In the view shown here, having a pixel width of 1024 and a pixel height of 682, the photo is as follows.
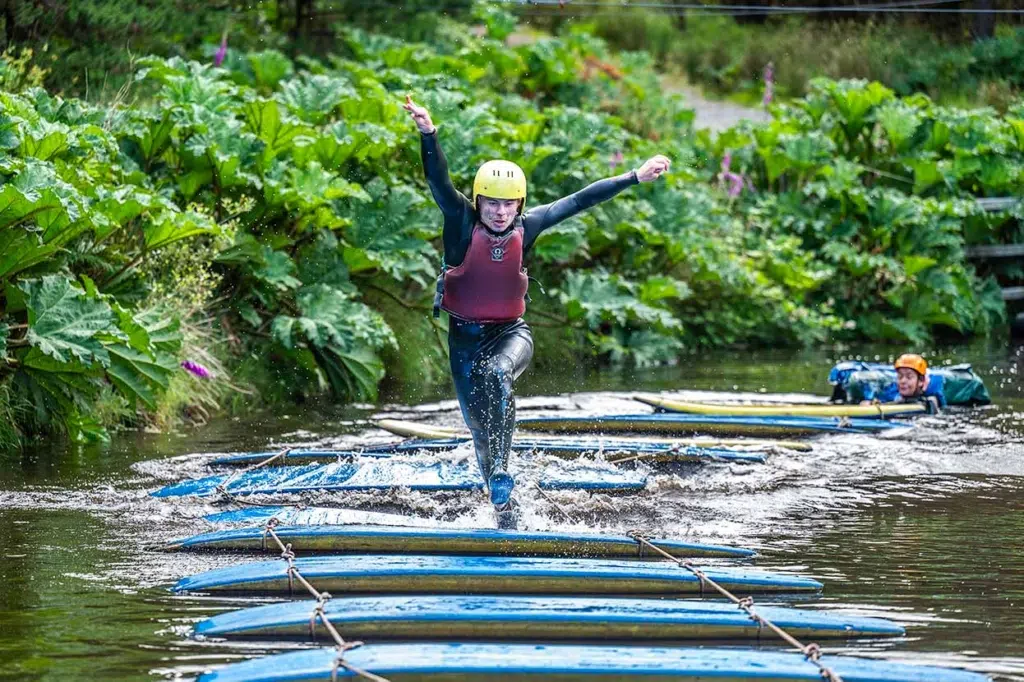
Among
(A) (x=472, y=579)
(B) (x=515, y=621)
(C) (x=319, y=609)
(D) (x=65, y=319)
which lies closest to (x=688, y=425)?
(D) (x=65, y=319)

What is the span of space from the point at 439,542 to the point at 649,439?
13.7ft

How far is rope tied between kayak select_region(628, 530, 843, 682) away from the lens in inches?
219

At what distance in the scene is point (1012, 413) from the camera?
530 inches

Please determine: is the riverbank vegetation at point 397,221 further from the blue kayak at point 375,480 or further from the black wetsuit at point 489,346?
the black wetsuit at point 489,346

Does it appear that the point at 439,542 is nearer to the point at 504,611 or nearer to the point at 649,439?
the point at 504,611

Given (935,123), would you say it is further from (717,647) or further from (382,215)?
(717,647)

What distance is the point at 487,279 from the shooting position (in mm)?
8562

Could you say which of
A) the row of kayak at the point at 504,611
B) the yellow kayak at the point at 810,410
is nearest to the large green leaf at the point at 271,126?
the yellow kayak at the point at 810,410

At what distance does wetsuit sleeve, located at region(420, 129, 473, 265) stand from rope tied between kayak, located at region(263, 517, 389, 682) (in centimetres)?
180

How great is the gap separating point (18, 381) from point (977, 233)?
14.5 m

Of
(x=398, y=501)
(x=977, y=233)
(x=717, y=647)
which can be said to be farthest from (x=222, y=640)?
(x=977, y=233)

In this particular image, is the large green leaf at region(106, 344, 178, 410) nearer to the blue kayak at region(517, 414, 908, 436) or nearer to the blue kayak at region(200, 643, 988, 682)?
the blue kayak at region(517, 414, 908, 436)

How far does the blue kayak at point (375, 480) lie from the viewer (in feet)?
30.2

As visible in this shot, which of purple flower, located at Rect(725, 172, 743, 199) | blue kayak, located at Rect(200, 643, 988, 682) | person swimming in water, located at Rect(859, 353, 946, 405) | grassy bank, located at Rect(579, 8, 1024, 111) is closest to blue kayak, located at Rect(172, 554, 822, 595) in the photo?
blue kayak, located at Rect(200, 643, 988, 682)
